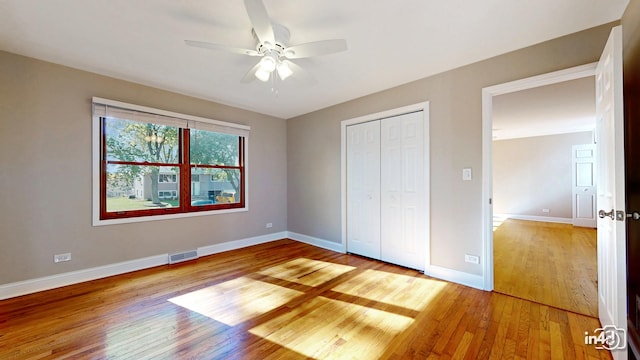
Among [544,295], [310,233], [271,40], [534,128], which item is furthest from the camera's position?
[534,128]

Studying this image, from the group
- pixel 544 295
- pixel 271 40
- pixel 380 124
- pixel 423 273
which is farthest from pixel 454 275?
pixel 271 40

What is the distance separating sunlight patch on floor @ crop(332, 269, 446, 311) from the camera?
2.42m

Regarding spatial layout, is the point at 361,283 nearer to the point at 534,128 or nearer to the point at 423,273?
the point at 423,273

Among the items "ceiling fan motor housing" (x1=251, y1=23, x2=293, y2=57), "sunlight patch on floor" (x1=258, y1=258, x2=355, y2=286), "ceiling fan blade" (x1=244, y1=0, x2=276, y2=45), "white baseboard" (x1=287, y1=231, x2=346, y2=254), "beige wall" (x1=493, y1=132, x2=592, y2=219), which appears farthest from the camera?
"beige wall" (x1=493, y1=132, x2=592, y2=219)

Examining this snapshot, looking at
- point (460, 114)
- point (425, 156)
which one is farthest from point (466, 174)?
point (460, 114)

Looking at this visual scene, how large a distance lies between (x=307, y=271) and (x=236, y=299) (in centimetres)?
102

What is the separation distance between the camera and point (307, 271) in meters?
3.20

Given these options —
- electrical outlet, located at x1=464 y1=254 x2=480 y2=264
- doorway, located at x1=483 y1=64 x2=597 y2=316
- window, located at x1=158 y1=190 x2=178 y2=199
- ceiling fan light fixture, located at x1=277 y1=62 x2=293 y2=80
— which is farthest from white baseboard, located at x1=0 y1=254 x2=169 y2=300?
doorway, located at x1=483 y1=64 x2=597 y2=316

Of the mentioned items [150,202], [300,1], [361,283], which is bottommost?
[361,283]

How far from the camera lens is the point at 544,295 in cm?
247

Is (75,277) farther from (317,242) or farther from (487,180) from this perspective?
(487,180)

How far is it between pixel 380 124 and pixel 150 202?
352 cm

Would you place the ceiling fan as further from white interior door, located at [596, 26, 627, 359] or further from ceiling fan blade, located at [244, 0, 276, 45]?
white interior door, located at [596, 26, 627, 359]

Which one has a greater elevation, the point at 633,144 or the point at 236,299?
the point at 633,144
